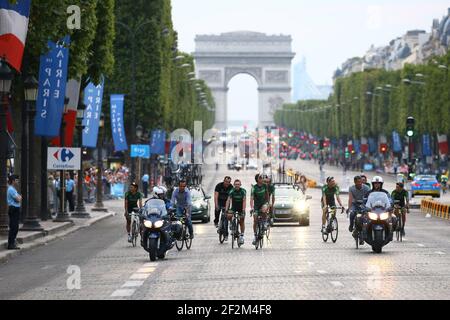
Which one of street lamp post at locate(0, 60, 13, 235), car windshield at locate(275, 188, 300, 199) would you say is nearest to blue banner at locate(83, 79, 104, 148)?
car windshield at locate(275, 188, 300, 199)

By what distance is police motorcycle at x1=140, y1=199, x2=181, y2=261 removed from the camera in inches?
1190

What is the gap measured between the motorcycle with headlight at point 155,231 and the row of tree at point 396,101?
216ft

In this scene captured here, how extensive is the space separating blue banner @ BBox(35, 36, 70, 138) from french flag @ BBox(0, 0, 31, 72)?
8.91m

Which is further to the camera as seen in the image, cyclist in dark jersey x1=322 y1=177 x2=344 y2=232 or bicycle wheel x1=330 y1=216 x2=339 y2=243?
cyclist in dark jersey x1=322 y1=177 x2=344 y2=232

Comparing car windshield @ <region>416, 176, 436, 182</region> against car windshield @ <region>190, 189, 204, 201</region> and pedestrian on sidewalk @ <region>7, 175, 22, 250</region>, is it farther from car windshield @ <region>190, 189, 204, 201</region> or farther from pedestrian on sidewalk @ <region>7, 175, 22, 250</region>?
pedestrian on sidewalk @ <region>7, 175, 22, 250</region>

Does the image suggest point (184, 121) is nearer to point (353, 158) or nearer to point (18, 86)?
point (353, 158)

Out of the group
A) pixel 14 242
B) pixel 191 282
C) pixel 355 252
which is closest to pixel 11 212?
pixel 14 242

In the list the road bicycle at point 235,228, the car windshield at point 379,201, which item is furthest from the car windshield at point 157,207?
the car windshield at point 379,201

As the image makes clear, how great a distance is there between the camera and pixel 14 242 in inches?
1383

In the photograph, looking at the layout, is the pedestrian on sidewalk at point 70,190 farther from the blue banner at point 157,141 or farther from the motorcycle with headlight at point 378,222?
the blue banner at point 157,141

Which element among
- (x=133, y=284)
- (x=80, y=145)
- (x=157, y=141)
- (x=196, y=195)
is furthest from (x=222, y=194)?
(x=157, y=141)

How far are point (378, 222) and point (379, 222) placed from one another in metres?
0.04

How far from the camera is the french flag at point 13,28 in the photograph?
107ft

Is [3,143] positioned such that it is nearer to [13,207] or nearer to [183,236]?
[13,207]
